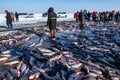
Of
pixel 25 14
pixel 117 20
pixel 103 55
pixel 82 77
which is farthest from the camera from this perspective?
pixel 25 14

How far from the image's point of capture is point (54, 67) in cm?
1285

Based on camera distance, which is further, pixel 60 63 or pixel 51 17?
pixel 51 17

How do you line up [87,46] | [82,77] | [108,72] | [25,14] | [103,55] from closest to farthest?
[82,77], [108,72], [103,55], [87,46], [25,14]

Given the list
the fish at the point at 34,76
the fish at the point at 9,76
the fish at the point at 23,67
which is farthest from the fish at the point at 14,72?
the fish at the point at 34,76

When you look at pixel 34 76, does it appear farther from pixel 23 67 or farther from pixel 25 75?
pixel 23 67

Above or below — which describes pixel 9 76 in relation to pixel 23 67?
below

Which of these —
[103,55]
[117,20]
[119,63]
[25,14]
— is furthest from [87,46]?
[25,14]

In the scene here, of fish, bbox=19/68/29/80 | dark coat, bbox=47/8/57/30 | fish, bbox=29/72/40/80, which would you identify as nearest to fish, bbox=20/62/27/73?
fish, bbox=19/68/29/80

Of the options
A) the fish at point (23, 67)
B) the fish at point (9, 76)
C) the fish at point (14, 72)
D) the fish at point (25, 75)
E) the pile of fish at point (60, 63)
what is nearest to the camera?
the fish at point (25, 75)

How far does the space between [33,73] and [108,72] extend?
3.61 metres

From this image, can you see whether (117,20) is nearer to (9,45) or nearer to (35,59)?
(9,45)

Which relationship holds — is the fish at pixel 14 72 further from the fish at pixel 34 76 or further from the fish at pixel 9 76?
the fish at pixel 34 76

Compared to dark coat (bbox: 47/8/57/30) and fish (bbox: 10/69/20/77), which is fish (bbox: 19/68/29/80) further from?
dark coat (bbox: 47/8/57/30)

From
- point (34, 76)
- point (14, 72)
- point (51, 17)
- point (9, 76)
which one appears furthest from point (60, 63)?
point (51, 17)
